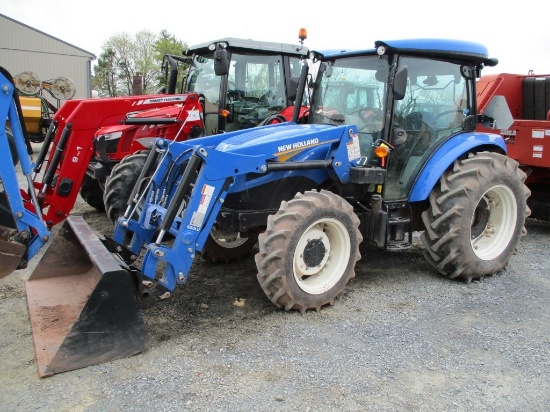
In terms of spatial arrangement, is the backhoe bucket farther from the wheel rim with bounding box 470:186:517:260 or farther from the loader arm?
the wheel rim with bounding box 470:186:517:260

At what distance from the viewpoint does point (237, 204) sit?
4281 millimetres

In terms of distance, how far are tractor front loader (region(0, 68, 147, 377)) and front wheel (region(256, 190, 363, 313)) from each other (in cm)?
106

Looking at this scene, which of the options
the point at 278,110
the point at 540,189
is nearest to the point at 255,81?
the point at 278,110

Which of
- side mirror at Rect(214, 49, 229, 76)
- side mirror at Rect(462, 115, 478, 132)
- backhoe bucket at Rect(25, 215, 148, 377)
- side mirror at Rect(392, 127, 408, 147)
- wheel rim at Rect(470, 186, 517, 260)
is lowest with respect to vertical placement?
backhoe bucket at Rect(25, 215, 148, 377)

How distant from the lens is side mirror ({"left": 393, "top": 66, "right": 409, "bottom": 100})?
13.6 feet

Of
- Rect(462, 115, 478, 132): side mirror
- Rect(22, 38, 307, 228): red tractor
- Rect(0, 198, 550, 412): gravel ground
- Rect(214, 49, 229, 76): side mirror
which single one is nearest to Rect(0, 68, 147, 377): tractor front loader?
Rect(0, 198, 550, 412): gravel ground

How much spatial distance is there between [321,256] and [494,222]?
219 cm

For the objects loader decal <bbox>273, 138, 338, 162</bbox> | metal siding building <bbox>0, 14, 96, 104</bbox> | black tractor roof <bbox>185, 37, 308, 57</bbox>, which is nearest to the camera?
loader decal <bbox>273, 138, 338, 162</bbox>

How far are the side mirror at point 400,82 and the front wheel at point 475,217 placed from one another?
99cm

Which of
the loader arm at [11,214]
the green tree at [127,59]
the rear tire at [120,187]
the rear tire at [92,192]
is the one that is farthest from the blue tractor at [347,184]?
the green tree at [127,59]

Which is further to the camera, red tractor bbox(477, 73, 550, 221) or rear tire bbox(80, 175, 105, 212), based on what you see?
rear tire bbox(80, 175, 105, 212)

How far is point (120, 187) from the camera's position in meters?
5.72

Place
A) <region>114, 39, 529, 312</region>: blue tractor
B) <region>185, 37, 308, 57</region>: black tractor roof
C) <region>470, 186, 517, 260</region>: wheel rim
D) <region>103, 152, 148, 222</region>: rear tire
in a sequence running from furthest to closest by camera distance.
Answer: <region>185, 37, 308, 57</region>: black tractor roof → <region>103, 152, 148, 222</region>: rear tire → <region>470, 186, 517, 260</region>: wheel rim → <region>114, 39, 529, 312</region>: blue tractor

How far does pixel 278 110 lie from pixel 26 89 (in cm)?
1250
